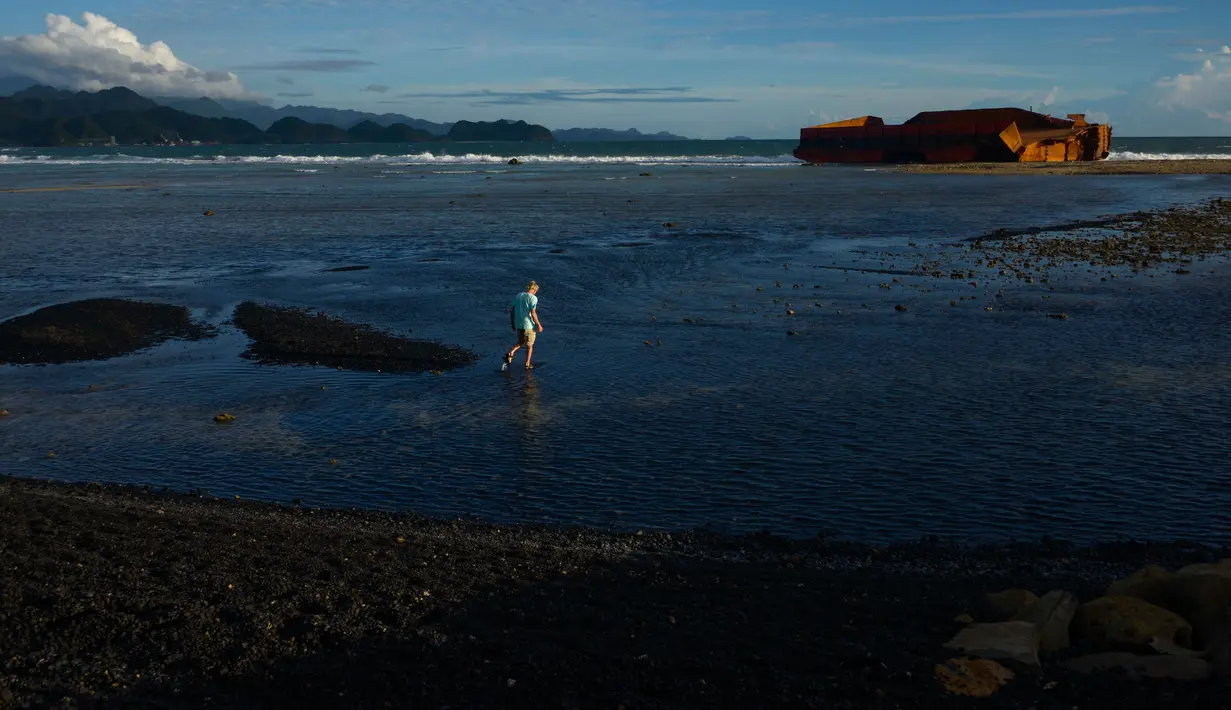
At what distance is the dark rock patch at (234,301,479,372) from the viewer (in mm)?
17594

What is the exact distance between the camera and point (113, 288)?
2575 cm

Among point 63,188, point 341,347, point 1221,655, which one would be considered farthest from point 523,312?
point 63,188

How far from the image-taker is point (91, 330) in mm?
19906

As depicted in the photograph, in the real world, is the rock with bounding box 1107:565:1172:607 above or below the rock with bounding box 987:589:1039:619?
above

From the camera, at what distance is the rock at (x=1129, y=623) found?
6684 mm

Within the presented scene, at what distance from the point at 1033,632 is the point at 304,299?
20579 mm

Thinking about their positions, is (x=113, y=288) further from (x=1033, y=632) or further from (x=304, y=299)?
(x=1033, y=632)

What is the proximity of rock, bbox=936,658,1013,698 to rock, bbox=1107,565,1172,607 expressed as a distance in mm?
1381

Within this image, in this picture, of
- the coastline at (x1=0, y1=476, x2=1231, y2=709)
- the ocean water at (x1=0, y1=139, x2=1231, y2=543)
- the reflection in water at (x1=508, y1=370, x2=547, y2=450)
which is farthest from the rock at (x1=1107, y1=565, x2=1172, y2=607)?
the reflection in water at (x1=508, y1=370, x2=547, y2=450)

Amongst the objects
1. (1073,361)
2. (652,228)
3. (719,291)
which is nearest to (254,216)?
(652,228)

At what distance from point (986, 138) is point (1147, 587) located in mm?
93847

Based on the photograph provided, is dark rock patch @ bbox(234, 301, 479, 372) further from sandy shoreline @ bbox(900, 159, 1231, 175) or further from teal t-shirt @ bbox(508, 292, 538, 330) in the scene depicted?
sandy shoreline @ bbox(900, 159, 1231, 175)

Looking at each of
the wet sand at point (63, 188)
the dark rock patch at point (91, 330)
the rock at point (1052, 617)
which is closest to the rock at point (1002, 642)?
the rock at point (1052, 617)

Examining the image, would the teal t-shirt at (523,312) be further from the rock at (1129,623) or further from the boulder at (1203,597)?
the boulder at (1203,597)
